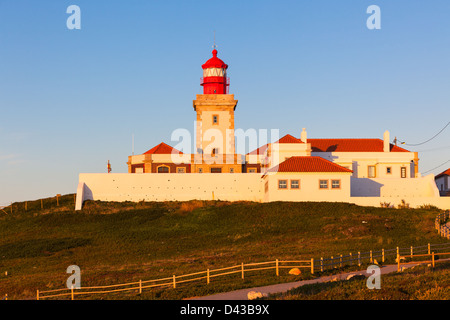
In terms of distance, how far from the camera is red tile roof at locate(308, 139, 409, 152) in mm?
70562

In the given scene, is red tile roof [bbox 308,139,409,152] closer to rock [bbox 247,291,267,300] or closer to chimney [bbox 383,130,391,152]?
chimney [bbox 383,130,391,152]

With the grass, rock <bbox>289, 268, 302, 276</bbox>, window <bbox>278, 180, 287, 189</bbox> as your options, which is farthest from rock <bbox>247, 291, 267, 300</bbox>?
window <bbox>278, 180, 287, 189</bbox>

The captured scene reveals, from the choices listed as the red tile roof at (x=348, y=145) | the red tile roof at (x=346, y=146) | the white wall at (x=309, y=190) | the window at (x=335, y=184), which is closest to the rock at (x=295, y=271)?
the white wall at (x=309, y=190)

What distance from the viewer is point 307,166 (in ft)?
184

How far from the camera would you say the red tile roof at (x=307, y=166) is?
5534 cm

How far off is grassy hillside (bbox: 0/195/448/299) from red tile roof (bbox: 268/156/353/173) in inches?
139

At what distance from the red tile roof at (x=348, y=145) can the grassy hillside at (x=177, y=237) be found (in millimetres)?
17394

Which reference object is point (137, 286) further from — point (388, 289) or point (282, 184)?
point (282, 184)

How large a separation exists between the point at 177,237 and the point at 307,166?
1549 centimetres

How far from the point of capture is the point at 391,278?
25.7m

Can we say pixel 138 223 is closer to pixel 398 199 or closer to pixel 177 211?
pixel 177 211

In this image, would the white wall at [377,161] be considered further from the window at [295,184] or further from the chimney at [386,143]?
the window at [295,184]

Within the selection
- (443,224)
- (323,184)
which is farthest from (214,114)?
(443,224)
